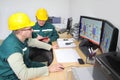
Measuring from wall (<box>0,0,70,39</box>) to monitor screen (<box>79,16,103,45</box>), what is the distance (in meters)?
2.02

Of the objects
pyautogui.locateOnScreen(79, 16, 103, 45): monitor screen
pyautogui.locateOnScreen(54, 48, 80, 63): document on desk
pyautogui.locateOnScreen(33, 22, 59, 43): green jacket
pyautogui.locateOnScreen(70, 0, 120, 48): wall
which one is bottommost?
pyautogui.locateOnScreen(54, 48, 80, 63): document on desk

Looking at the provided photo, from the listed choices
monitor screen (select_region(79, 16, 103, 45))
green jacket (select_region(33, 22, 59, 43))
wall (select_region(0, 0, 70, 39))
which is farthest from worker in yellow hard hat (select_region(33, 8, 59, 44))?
wall (select_region(0, 0, 70, 39))

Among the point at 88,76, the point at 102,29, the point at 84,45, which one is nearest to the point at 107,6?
the point at 102,29

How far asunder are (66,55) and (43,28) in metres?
1.07

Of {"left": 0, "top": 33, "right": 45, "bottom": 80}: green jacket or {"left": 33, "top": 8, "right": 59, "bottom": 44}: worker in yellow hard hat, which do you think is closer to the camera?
{"left": 0, "top": 33, "right": 45, "bottom": 80}: green jacket

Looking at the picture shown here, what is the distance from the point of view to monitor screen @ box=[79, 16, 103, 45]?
79.6 inches

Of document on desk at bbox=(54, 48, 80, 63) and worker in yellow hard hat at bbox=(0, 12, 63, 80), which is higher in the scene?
worker in yellow hard hat at bbox=(0, 12, 63, 80)

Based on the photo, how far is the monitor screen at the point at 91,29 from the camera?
202 cm

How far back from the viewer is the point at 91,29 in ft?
7.15

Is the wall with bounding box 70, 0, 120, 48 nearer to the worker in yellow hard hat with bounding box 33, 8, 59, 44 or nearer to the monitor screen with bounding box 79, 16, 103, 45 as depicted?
the monitor screen with bounding box 79, 16, 103, 45

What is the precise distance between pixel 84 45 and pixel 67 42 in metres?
0.28

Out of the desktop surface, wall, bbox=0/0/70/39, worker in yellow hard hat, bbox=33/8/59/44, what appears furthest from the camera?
wall, bbox=0/0/70/39

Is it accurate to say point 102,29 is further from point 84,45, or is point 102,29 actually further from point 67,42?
point 67,42

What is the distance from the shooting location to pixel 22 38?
1679 mm
